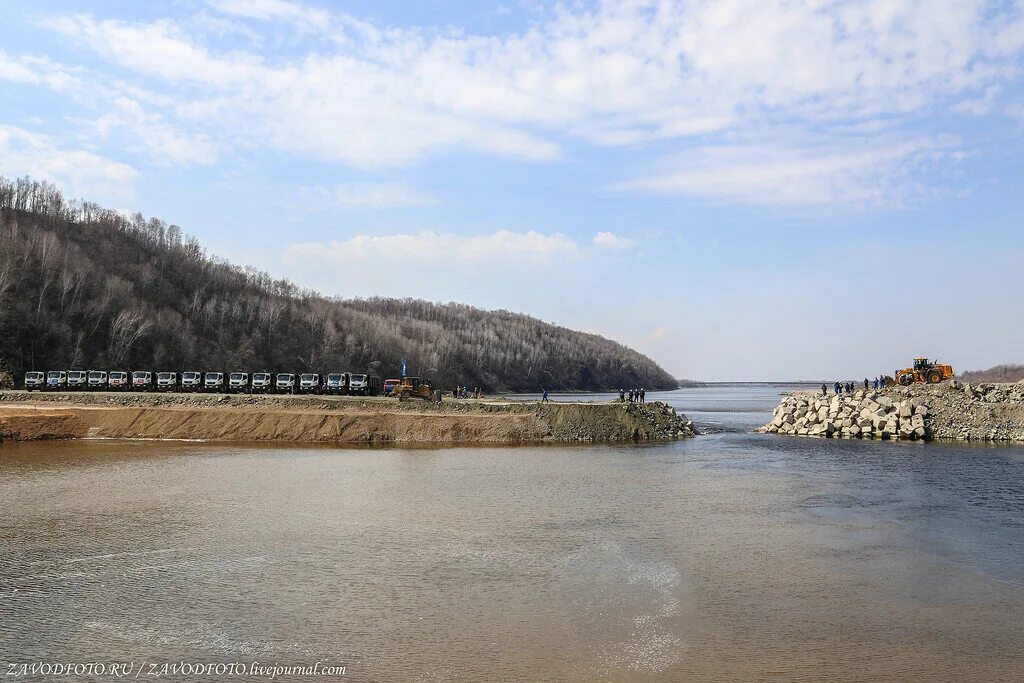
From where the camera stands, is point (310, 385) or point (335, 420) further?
point (310, 385)

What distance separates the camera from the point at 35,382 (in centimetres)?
6322

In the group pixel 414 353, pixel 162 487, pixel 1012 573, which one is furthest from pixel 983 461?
pixel 414 353

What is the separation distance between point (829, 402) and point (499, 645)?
5310cm

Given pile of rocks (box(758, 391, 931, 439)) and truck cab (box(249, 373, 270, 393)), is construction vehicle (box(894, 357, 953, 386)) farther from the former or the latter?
truck cab (box(249, 373, 270, 393))

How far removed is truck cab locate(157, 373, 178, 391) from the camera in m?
62.8

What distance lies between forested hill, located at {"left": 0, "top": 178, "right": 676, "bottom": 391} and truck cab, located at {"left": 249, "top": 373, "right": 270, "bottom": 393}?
114ft

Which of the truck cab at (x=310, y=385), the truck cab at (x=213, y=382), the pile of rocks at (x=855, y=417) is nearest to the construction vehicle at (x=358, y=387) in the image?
the truck cab at (x=310, y=385)

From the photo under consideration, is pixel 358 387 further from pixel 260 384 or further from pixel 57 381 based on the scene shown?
pixel 57 381

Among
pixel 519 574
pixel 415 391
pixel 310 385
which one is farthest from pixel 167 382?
pixel 519 574

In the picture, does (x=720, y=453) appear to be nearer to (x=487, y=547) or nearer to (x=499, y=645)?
(x=487, y=547)

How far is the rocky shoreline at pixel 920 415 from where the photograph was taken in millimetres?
49719

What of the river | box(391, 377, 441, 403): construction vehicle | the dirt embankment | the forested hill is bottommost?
the river

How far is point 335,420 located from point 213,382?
20.2 metres

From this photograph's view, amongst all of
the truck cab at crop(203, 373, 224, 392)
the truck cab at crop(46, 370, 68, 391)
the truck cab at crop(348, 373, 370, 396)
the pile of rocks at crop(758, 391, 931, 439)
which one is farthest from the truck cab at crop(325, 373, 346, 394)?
the pile of rocks at crop(758, 391, 931, 439)
